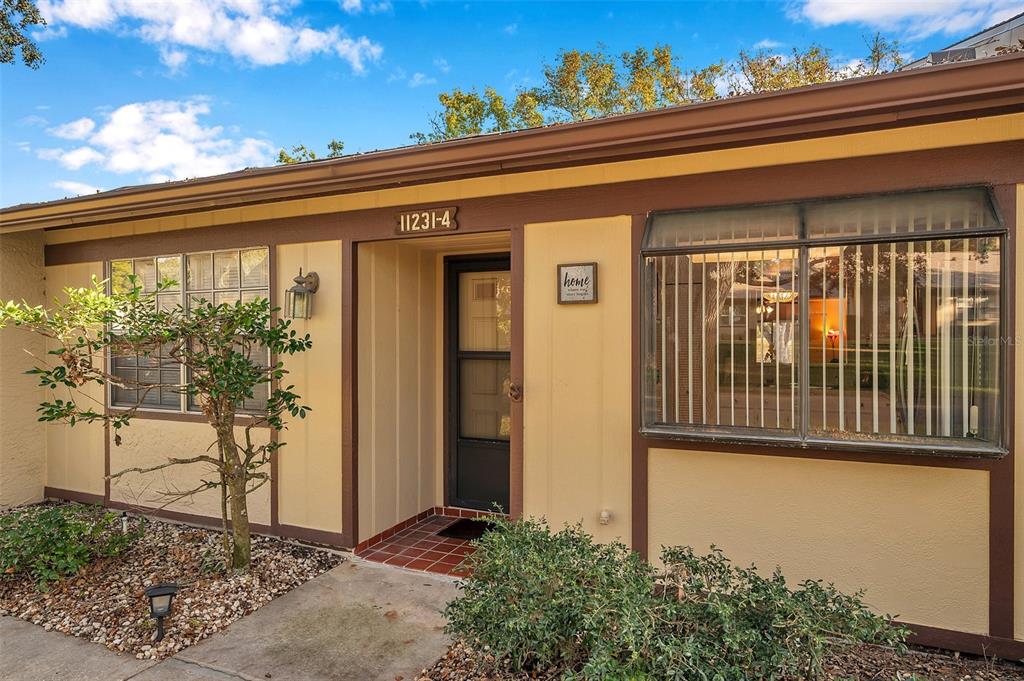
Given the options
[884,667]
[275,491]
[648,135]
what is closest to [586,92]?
[648,135]

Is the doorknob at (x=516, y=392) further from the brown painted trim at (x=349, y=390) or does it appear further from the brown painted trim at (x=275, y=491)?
the brown painted trim at (x=275, y=491)

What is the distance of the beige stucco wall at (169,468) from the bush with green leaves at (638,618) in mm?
2818

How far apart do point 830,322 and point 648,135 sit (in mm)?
1325

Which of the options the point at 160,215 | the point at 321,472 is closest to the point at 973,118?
the point at 321,472

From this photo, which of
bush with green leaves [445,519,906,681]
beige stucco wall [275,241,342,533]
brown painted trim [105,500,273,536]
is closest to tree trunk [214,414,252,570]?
beige stucco wall [275,241,342,533]

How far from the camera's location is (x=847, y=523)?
285cm

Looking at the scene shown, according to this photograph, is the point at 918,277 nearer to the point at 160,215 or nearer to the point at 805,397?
the point at 805,397

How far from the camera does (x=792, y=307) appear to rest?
9.62 ft

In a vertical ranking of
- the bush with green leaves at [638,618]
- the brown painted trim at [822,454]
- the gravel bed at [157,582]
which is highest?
the brown painted trim at [822,454]

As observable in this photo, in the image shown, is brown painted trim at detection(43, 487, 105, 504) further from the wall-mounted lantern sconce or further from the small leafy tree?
the wall-mounted lantern sconce

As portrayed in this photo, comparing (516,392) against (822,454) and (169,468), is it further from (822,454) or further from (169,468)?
(169,468)

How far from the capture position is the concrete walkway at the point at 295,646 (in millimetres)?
2604

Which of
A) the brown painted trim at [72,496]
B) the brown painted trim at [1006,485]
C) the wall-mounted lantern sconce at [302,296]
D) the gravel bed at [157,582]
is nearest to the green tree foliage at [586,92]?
the wall-mounted lantern sconce at [302,296]

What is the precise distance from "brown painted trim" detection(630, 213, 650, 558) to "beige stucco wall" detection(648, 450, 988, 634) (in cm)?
5
